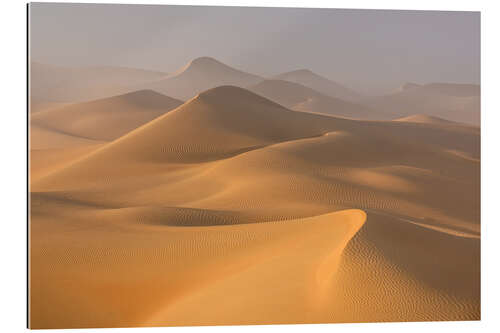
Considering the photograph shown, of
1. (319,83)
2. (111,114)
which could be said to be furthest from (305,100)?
(111,114)

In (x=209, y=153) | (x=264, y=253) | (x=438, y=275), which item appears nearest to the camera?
(x=438, y=275)

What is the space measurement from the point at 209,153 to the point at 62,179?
6038 mm

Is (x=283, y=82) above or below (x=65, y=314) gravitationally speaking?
above

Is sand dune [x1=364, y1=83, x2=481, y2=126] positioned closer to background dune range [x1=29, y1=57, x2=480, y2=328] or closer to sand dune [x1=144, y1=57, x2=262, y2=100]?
background dune range [x1=29, y1=57, x2=480, y2=328]

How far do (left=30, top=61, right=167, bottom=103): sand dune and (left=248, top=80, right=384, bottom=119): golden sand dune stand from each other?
2112 millimetres

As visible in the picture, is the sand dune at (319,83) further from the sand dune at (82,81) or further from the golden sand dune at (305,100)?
the sand dune at (82,81)

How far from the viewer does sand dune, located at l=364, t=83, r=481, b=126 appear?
11969 millimetres

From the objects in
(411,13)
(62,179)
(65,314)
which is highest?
(411,13)

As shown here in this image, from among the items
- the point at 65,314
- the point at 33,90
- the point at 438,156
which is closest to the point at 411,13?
the point at 438,156

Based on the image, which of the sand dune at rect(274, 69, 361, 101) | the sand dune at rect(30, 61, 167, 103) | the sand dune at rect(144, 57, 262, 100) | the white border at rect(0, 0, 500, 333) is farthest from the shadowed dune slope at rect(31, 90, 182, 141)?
the white border at rect(0, 0, 500, 333)

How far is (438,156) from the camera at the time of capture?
1420 cm

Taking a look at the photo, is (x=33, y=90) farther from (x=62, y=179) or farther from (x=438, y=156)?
(x=438, y=156)
